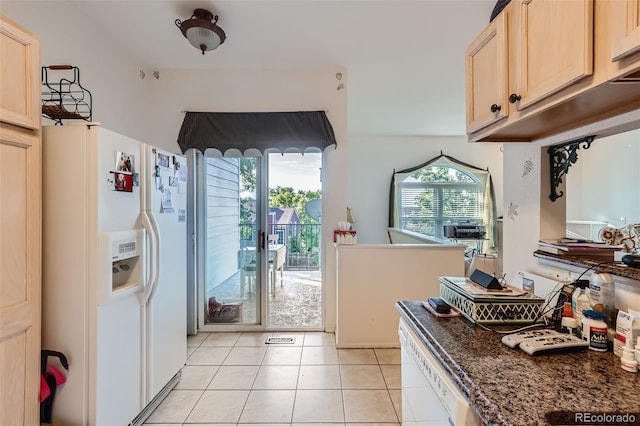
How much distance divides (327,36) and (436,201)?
4544 mm

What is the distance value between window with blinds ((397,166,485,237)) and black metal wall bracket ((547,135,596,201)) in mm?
4769

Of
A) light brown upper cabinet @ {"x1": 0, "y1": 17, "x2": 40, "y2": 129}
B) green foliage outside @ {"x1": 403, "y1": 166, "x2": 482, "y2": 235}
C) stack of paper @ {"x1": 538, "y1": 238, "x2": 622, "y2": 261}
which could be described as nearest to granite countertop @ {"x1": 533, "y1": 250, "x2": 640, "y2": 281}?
stack of paper @ {"x1": 538, "y1": 238, "x2": 622, "y2": 261}

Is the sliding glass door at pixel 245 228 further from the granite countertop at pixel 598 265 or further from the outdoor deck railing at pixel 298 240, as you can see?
the granite countertop at pixel 598 265

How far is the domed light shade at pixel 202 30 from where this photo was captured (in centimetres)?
217

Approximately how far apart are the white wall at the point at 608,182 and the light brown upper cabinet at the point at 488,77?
4.50 feet

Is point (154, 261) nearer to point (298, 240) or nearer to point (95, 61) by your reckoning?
point (95, 61)

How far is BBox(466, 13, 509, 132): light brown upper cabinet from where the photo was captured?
44.9 inches

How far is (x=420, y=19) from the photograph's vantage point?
2.29 meters

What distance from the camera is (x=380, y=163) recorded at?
6137 millimetres

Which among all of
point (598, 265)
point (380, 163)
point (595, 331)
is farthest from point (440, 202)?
point (595, 331)

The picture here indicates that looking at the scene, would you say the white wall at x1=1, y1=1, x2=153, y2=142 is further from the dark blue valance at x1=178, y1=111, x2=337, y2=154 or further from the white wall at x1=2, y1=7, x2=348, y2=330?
the dark blue valance at x1=178, y1=111, x2=337, y2=154

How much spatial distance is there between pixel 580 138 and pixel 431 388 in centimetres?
116

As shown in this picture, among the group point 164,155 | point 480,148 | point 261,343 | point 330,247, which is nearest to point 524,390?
point 164,155

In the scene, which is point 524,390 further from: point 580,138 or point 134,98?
point 134,98
